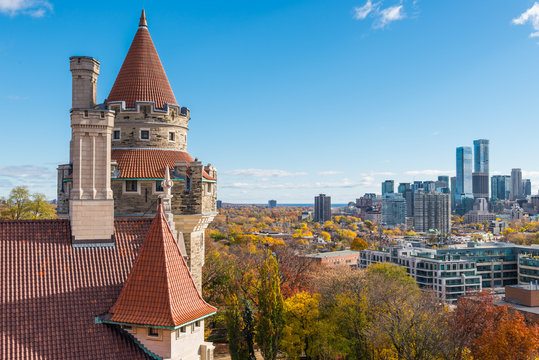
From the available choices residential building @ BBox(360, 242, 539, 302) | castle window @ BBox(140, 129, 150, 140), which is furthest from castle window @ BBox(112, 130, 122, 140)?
residential building @ BBox(360, 242, 539, 302)

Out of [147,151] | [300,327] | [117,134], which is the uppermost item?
[117,134]

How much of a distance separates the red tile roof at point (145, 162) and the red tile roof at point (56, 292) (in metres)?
5.66

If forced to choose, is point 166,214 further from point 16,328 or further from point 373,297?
point 373,297

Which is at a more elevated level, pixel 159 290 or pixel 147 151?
pixel 147 151

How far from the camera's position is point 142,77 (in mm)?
23250

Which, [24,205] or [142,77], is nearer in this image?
[142,77]

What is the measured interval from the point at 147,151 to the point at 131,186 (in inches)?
84.1

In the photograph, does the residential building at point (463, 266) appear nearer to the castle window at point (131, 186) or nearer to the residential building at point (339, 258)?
the residential building at point (339, 258)

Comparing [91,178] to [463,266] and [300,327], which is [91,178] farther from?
[463,266]

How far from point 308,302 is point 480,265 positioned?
2807 inches

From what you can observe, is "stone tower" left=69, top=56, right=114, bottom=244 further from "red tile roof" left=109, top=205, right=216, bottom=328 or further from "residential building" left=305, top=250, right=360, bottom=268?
"residential building" left=305, top=250, right=360, bottom=268

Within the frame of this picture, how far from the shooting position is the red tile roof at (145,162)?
2062 cm

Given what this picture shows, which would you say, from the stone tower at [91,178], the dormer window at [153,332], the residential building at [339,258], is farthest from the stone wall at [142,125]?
the residential building at [339,258]

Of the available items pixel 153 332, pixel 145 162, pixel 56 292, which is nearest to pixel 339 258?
pixel 145 162
